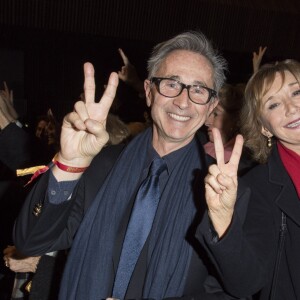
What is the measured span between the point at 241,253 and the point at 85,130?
59 centimetres

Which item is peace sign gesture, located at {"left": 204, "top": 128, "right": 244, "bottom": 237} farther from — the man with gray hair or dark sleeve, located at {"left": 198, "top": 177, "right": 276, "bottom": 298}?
the man with gray hair

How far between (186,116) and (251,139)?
41 centimetres

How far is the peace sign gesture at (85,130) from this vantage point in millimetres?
1223

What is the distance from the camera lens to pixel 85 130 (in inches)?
48.7

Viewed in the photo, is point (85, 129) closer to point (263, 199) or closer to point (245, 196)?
point (245, 196)

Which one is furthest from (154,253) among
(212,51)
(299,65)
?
(299,65)

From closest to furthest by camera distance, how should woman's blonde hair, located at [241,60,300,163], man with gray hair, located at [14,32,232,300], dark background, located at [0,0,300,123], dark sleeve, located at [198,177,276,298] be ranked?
dark sleeve, located at [198,177,276,298], man with gray hair, located at [14,32,232,300], woman's blonde hair, located at [241,60,300,163], dark background, located at [0,0,300,123]

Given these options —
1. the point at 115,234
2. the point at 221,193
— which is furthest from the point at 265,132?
the point at 115,234

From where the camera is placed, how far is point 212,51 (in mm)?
1577

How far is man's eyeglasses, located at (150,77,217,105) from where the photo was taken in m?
1.49

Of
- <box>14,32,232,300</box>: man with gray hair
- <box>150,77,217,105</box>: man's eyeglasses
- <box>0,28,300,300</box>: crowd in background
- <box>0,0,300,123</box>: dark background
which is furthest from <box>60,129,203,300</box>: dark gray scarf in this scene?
<box>0,0,300,123</box>: dark background

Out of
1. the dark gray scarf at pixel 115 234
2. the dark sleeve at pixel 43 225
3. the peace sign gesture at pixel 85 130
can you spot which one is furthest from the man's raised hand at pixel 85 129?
the dark gray scarf at pixel 115 234

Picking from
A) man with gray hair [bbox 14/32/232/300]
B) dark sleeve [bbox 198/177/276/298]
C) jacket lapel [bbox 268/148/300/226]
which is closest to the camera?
dark sleeve [bbox 198/177/276/298]

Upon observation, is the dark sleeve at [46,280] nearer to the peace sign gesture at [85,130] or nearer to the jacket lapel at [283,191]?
the peace sign gesture at [85,130]
